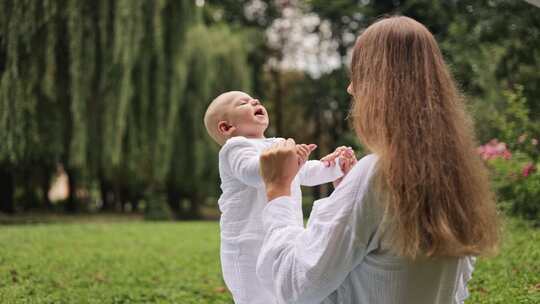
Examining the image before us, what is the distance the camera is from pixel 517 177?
734cm

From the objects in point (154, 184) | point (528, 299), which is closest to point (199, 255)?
point (528, 299)

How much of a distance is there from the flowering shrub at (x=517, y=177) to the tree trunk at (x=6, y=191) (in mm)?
14574

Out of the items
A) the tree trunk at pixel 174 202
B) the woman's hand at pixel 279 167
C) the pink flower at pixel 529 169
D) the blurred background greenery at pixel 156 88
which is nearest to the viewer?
the woman's hand at pixel 279 167

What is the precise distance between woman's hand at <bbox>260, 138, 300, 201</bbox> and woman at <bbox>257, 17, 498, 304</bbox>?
0.14ft

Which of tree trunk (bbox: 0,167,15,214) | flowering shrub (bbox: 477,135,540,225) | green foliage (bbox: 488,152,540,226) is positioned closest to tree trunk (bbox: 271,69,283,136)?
tree trunk (bbox: 0,167,15,214)

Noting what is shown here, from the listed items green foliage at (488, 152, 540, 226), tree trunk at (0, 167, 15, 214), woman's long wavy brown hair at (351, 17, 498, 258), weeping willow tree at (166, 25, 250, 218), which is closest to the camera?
woman's long wavy brown hair at (351, 17, 498, 258)

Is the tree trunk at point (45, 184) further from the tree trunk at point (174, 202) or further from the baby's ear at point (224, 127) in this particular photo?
the baby's ear at point (224, 127)

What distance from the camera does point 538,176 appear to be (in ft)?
21.4

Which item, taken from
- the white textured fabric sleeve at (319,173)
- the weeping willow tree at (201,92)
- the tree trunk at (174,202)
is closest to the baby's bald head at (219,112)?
the white textured fabric sleeve at (319,173)

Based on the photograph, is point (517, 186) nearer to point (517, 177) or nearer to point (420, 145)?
point (517, 177)

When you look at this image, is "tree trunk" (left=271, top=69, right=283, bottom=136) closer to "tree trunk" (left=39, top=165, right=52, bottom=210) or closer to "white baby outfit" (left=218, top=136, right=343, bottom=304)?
"tree trunk" (left=39, top=165, right=52, bottom=210)

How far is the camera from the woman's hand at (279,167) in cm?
177

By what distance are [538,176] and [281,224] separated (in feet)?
18.3

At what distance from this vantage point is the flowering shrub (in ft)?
21.7
